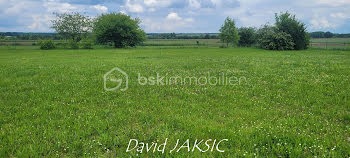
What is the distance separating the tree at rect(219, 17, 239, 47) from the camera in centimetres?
6375

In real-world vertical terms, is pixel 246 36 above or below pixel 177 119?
above

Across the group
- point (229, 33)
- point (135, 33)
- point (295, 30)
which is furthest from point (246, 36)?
point (135, 33)

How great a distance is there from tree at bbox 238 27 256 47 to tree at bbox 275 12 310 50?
49.5 feet

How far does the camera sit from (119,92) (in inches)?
355

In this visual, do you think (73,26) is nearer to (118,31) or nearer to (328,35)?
(118,31)

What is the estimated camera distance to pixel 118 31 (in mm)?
60812

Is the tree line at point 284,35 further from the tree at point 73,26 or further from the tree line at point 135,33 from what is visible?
the tree at point 73,26

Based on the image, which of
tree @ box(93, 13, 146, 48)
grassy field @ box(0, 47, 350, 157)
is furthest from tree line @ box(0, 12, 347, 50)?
grassy field @ box(0, 47, 350, 157)

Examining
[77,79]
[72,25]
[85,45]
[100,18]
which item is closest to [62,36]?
[72,25]

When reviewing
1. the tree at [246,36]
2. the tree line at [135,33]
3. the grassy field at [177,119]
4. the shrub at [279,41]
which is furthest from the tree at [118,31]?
the grassy field at [177,119]

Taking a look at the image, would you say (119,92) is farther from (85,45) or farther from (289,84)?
(85,45)

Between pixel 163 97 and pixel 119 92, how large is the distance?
6.41ft

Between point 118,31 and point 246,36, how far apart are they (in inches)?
1491

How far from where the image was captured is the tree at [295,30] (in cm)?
5034
